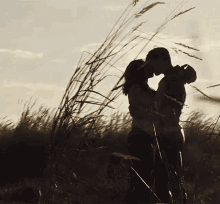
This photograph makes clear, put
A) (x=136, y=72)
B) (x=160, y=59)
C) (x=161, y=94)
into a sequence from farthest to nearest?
1. (x=136, y=72)
2. (x=160, y=59)
3. (x=161, y=94)

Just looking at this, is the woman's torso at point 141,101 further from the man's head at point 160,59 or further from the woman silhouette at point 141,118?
the man's head at point 160,59

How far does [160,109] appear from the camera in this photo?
227 centimetres

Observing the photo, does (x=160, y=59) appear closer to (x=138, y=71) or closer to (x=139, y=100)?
(x=138, y=71)

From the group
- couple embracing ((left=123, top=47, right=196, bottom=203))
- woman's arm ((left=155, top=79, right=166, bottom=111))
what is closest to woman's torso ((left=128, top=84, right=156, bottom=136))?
couple embracing ((left=123, top=47, right=196, bottom=203))

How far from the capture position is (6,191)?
4.34 m

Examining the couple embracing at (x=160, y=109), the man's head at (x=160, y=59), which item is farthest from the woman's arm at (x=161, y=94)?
the man's head at (x=160, y=59)

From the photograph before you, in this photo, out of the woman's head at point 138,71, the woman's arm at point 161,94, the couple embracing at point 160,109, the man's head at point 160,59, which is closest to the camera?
the woman's arm at point 161,94

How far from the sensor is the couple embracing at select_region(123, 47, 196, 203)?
7.88 feet

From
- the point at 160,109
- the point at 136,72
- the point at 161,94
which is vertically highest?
the point at 136,72

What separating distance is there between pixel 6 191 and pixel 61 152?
316cm

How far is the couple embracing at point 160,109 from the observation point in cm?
240

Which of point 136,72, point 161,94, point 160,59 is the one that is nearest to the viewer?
point 161,94

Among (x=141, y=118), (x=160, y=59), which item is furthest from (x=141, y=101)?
(x=160, y=59)

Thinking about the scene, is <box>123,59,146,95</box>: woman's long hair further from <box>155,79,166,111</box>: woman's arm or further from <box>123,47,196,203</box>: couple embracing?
<box>155,79,166,111</box>: woman's arm
